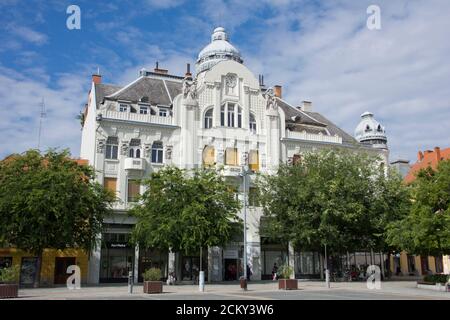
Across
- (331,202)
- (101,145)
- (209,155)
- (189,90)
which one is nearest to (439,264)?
(331,202)

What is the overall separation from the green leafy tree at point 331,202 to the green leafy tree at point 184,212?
4569 mm

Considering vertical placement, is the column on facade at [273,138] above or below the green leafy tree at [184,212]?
above

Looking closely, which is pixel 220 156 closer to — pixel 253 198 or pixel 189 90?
pixel 253 198

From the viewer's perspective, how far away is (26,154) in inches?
1336

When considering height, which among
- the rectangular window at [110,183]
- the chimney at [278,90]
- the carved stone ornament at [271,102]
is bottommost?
the rectangular window at [110,183]

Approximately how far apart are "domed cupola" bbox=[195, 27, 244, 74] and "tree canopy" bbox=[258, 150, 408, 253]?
1505 cm

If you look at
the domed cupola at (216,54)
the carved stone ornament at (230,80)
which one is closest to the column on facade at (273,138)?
the carved stone ornament at (230,80)

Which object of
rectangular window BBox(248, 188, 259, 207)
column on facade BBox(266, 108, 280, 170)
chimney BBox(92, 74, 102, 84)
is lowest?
rectangular window BBox(248, 188, 259, 207)

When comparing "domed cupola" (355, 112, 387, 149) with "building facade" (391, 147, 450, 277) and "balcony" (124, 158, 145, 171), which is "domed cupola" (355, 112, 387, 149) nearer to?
"building facade" (391, 147, 450, 277)

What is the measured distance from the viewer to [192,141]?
42.5m

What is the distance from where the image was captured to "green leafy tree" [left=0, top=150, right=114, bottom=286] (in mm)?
30781

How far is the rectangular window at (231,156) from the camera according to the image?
4384 centimetres

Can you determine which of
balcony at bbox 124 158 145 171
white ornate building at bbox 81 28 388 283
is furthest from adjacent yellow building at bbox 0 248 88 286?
balcony at bbox 124 158 145 171

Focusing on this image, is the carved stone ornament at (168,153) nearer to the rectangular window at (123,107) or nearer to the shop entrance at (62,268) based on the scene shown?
the rectangular window at (123,107)
